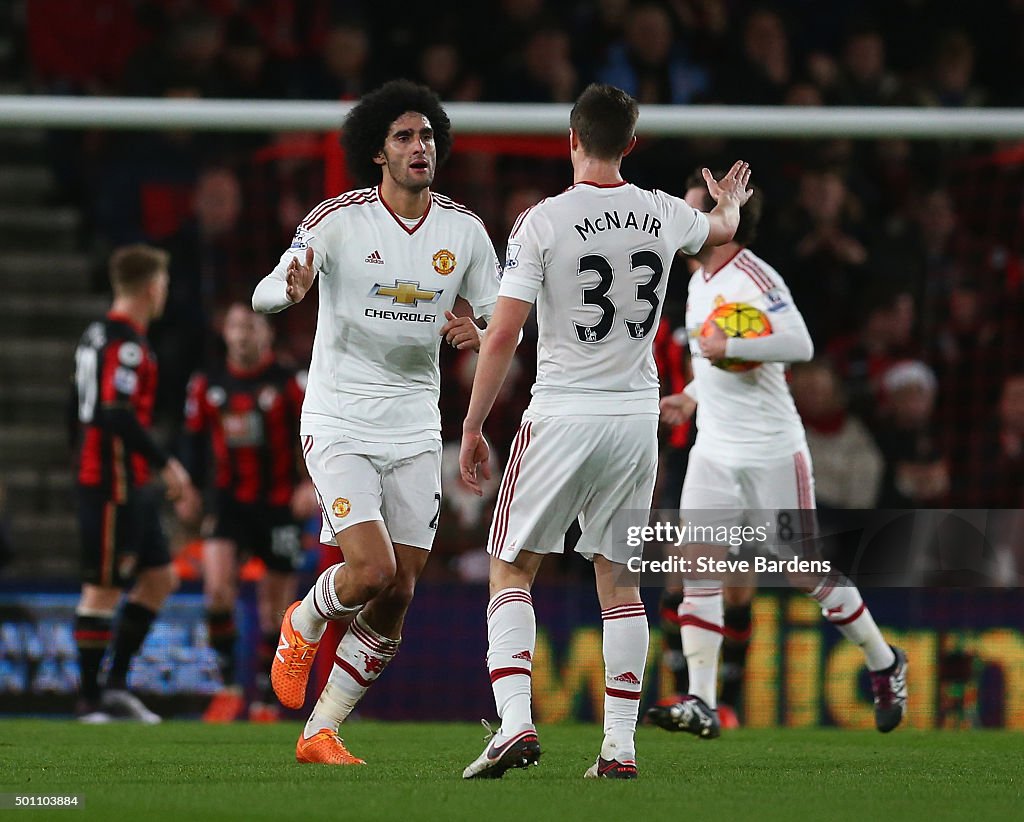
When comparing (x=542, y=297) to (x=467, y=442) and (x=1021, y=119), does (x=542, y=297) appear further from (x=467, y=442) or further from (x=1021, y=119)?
(x=1021, y=119)

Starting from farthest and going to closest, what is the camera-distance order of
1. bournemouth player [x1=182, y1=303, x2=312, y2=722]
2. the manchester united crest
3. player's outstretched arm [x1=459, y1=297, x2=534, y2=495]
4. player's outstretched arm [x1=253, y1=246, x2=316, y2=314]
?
1. bournemouth player [x1=182, y1=303, x2=312, y2=722]
2. the manchester united crest
3. player's outstretched arm [x1=253, y1=246, x2=316, y2=314]
4. player's outstretched arm [x1=459, y1=297, x2=534, y2=495]

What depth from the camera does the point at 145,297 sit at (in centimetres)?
986

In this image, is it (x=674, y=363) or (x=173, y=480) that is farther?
(x=674, y=363)

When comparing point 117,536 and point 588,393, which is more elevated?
point 588,393

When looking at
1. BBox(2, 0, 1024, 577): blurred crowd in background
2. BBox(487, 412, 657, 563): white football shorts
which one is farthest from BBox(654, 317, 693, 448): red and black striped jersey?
BBox(487, 412, 657, 563): white football shorts

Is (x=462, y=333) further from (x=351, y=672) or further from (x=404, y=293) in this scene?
(x=351, y=672)

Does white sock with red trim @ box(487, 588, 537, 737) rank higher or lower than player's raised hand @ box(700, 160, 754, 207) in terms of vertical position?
lower

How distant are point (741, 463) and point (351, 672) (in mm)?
2329

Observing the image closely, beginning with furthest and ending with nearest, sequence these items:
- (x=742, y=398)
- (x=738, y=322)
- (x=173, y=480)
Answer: (x=173, y=480), (x=742, y=398), (x=738, y=322)

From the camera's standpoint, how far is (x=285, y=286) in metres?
6.27

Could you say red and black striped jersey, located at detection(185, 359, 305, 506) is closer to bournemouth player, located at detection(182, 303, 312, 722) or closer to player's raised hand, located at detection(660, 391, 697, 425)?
bournemouth player, located at detection(182, 303, 312, 722)

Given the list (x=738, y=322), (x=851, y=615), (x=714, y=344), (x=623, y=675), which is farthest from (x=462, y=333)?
(x=851, y=615)

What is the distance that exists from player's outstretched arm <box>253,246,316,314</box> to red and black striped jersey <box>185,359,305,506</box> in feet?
15.1

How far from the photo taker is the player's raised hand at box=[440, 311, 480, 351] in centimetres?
639
